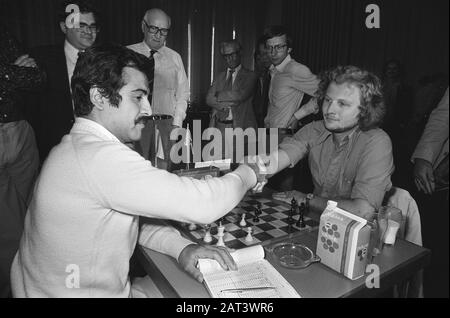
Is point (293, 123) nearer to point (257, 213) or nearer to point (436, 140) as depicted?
point (436, 140)

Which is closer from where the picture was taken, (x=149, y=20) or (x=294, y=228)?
(x=294, y=228)

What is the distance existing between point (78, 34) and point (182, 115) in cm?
108

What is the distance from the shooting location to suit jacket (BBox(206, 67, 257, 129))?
11.8 ft

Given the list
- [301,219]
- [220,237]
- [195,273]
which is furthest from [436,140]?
[195,273]

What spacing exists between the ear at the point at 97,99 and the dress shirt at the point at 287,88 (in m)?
2.31

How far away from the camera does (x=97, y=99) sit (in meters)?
1.18

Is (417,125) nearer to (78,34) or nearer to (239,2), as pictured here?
(78,34)

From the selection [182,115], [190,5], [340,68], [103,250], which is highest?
[190,5]

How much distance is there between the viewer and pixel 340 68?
1.92m

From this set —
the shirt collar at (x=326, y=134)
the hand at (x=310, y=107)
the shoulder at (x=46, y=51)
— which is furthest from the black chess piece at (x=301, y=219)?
the shoulder at (x=46, y=51)

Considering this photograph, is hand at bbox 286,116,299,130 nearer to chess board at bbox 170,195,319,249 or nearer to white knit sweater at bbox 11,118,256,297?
chess board at bbox 170,195,319,249

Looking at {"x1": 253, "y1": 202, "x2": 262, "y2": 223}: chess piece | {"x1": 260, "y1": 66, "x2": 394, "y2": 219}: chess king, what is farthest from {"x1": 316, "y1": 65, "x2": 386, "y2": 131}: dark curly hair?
{"x1": 253, "y1": 202, "x2": 262, "y2": 223}: chess piece

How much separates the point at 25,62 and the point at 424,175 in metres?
2.62
